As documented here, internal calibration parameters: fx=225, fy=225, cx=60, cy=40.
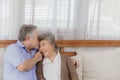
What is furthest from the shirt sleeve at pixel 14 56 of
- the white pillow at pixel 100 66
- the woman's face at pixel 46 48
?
the white pillow at pixel 100 66

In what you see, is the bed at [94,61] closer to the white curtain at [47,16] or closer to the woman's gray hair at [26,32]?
the white curtain at [47,16]

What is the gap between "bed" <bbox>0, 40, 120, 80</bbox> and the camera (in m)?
2.63

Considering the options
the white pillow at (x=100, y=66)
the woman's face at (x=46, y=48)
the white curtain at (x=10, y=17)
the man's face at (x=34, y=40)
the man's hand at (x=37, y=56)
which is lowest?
the white pillow at (x=100, y=66)

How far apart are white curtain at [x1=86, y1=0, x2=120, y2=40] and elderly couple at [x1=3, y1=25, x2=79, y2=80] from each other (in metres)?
0.64

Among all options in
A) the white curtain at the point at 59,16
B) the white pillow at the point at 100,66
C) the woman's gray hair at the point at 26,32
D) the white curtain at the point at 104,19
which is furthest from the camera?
the white curtain at the point at 104,19

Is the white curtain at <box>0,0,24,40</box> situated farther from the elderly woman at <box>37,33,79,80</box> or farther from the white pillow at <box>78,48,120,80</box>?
the white pillow at <box>78,48,120,80</box>

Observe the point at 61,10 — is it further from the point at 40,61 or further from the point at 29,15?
the point at 40,61

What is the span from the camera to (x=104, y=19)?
288cm

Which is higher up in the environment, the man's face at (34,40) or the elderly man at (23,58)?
the man's face at (34,40)

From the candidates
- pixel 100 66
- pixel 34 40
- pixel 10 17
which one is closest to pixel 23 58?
pixel 34 40

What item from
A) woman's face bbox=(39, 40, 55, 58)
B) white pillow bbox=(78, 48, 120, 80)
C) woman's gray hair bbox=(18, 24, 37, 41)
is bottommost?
white pillow bbox=(78, 48, 120, 80)

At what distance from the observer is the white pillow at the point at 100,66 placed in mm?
2627

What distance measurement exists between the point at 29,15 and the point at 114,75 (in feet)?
4.06

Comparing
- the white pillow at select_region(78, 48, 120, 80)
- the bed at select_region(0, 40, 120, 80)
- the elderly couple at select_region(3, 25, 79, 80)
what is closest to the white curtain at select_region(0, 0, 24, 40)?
the bed at select_region(0, 40, 120, 80)
